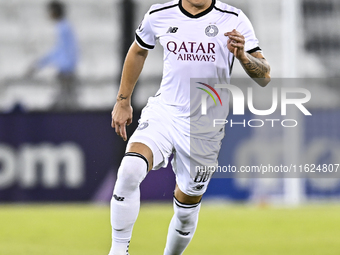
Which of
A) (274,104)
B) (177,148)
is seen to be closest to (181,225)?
(177,148)

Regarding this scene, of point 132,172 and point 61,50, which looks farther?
point 61,50

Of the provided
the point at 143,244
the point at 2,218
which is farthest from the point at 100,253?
the point at 2,218

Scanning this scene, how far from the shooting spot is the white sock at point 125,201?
150 inches

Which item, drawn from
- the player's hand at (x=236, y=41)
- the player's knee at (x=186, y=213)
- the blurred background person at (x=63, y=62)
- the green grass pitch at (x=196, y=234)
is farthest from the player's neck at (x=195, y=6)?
the blurred background person at (x=63, y=62)

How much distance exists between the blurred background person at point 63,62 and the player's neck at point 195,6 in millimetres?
5130

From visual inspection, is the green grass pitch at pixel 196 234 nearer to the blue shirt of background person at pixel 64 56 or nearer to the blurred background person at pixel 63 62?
the blurred background person at pixel 63 62

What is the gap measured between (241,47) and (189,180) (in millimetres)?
1070

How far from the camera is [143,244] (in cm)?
604

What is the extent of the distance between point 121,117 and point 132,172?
0.64 meters

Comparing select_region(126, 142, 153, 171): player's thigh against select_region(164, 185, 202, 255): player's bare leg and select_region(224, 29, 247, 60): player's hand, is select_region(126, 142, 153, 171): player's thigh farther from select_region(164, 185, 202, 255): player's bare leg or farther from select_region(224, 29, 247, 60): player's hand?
select_region(224, 29, 247, 60): player's hand

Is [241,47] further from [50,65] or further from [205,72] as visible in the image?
[50,65]

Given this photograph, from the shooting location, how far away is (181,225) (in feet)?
15.1

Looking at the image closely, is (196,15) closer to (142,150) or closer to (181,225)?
(142,150)

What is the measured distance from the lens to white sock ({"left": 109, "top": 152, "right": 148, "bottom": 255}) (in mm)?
3807
